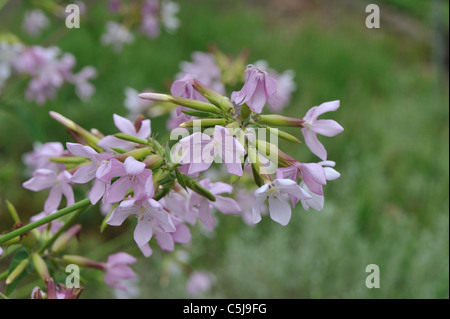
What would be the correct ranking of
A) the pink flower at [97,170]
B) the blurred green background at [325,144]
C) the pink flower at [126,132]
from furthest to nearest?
the blurred green background at [325,144] < the pink flower at [126,132] < the pink flower at [97,170]

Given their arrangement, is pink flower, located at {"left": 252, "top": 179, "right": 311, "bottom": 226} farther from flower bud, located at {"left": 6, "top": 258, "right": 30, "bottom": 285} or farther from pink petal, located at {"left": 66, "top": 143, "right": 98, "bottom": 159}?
flower bud, located at {"left": 6, "top": 258, "right": 30, "bottom": 285}

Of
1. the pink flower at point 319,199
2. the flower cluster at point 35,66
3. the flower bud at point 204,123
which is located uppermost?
the flower cluster at point 35,66

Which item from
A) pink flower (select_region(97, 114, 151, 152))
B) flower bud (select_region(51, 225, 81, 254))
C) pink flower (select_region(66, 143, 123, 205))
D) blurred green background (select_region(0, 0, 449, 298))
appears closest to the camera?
pink flower (select_region(66, 143, 123, 205))

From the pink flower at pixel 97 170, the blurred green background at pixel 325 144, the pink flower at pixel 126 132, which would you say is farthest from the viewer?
the blurred green background at pixel 325 144

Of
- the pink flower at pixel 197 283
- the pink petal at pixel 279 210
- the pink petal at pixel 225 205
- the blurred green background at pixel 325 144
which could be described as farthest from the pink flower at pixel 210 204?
the pink flower at pixel 197 283

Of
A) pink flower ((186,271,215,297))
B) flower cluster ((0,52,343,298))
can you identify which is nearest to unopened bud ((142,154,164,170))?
flower cluster ((0,52,343,298))

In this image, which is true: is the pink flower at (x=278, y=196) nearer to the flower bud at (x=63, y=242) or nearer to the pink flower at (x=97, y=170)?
the pink flower at (x=97, y=170)

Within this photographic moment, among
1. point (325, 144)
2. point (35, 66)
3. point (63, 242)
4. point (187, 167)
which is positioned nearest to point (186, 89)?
point (187, 167)
